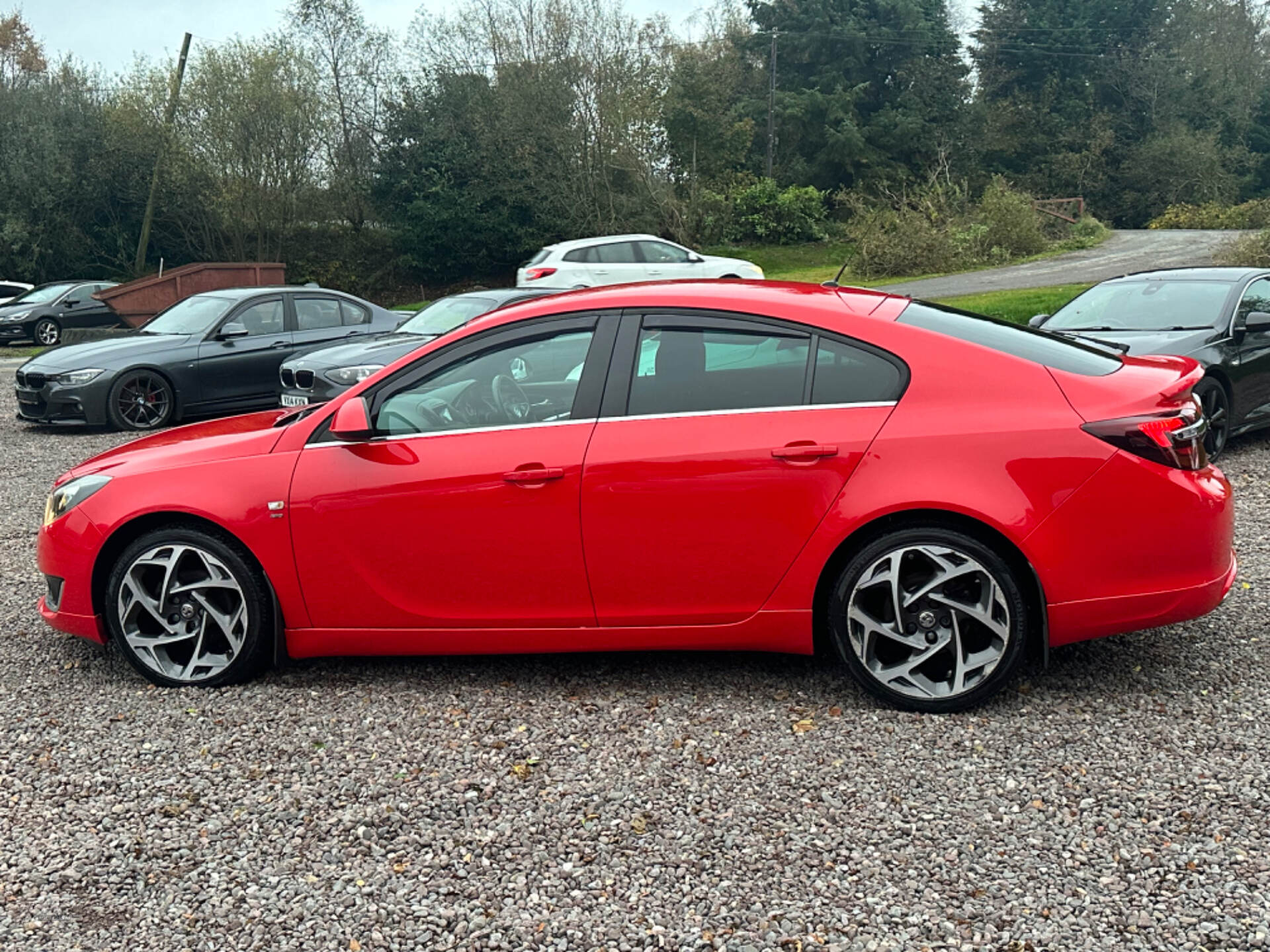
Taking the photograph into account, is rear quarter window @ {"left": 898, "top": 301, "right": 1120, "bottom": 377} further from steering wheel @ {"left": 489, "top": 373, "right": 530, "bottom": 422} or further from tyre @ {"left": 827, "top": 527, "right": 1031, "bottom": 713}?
steering wheel @ {"left": 489, "top": 373, "right": 530, "bottom": 422}

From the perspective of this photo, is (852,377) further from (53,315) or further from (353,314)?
(53,315)

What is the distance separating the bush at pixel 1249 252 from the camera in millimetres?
20266

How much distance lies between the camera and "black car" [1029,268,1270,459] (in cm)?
859

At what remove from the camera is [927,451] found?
3.95 meters

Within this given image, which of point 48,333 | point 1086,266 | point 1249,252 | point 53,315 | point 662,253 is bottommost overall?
point 1086,266

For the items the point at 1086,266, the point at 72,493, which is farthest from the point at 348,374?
the point at 1086,266

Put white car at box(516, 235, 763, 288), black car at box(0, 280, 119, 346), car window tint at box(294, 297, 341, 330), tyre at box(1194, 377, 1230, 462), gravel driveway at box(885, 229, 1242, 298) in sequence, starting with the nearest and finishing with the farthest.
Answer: tyre at box(1194, 377, 1230, 462)
car window tint at box(294, 297, 341, 330)
white car at box(516, 235, 763, 288)
gravel driveway at box(885, 229, 1242, 298)
black car at box(0, 280, 119, 346)

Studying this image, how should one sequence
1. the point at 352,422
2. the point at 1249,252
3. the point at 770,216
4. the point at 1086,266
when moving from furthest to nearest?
the point at 770,216, the point at 1086,266, the point at 1249,252, the point at 352,422

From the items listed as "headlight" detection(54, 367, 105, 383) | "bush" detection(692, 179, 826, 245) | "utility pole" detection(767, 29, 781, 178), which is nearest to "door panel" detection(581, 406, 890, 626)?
"headlight" detection(54, 367, 105, 383)

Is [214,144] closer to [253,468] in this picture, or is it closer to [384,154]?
[384,154]

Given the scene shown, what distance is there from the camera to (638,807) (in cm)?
354

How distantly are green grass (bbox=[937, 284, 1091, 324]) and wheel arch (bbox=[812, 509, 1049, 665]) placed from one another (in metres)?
12.2

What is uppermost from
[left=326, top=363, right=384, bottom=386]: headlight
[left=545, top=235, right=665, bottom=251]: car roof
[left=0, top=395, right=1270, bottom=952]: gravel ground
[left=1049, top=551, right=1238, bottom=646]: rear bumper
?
[left=545, top=235, right=665, bottom=251]: car roof

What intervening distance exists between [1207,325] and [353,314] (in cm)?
891
